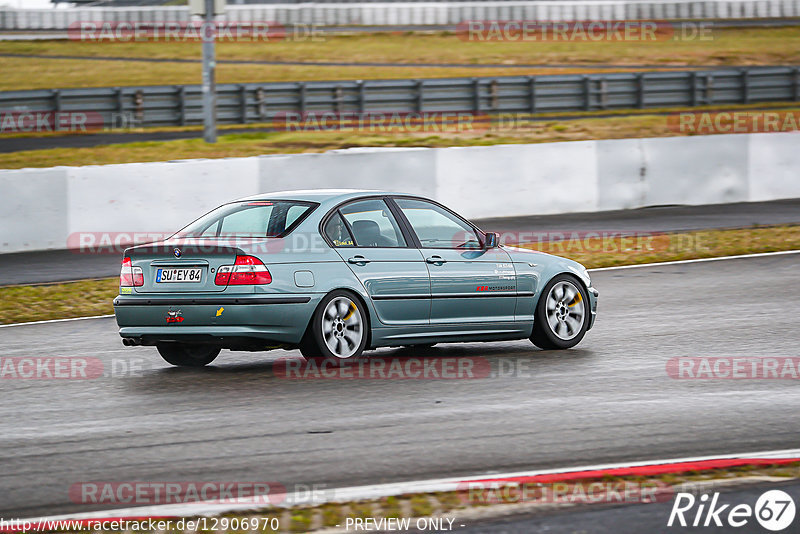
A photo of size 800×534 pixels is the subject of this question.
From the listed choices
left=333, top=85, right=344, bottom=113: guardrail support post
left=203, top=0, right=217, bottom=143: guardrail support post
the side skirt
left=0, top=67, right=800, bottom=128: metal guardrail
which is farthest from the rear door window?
left=333, top=85, right=344, bottom=113: guardrail support post

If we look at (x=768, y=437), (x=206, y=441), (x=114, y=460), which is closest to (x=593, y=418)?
(x=768, y=437)

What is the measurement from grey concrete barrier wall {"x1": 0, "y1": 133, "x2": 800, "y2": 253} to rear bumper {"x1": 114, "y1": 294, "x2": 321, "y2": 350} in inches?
330

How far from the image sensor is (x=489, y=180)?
63.0 ft

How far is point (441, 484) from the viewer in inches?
211

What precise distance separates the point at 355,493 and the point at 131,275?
12.2 feet

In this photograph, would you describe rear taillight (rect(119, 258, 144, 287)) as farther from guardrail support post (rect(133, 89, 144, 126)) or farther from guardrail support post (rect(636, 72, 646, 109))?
guardrail support post (rect(636, 72, 646, 109))

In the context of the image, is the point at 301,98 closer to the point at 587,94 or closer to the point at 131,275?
the point at 587,94

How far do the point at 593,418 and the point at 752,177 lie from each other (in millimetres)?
15222

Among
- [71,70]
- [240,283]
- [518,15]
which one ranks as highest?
[518,15]

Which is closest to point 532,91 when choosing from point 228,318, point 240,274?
point 240,274

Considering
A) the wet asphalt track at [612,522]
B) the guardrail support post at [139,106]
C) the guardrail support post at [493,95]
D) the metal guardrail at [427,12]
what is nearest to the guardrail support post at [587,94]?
the guardrail support post at [493,95]

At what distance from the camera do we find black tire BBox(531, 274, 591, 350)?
Result: 959 centimetres

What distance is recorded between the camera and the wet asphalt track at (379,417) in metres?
5.78

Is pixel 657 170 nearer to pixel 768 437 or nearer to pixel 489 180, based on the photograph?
pixel 489 180
